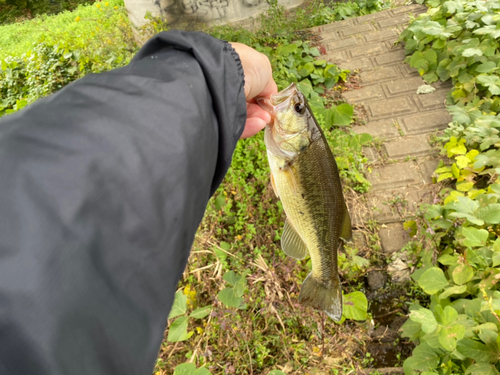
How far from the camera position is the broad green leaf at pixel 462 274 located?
6.78 feet

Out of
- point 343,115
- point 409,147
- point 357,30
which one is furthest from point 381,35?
point 409,147

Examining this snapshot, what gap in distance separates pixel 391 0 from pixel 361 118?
4553 millimetres

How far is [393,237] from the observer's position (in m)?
3.04

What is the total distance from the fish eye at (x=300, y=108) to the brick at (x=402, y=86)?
10.4 ft

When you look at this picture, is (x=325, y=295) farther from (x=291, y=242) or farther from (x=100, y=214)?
(x=100, y=214)

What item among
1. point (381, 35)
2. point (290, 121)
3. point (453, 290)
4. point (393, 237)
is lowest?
point (393, 237)

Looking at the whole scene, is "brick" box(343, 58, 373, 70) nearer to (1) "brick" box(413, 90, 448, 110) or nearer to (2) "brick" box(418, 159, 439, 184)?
(1) "brick" box(413, 90, 448, 110)

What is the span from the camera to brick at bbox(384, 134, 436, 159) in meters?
3.59

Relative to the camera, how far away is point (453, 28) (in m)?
4.24

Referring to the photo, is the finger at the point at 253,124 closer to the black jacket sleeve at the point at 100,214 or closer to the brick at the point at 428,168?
the black jacket sleeve at the point at 100,214

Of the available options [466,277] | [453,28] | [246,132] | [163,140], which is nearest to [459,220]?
[466,277]

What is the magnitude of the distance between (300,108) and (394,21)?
5.30m

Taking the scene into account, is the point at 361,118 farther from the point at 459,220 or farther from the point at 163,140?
the point at 163,140

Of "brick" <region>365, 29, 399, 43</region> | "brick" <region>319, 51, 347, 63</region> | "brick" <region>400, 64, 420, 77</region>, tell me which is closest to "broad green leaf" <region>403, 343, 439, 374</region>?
"brick" <region>400, 64, 420, 77</region>
